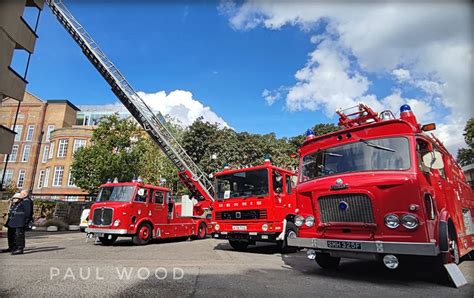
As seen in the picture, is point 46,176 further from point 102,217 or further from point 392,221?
point 392,221

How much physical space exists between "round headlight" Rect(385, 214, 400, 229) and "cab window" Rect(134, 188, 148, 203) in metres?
9.62

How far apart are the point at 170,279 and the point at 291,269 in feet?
9.24

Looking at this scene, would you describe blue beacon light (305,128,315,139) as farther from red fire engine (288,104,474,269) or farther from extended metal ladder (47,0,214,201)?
extended metal ladder (47,0,214,201)

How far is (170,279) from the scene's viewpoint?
5285 millimetres

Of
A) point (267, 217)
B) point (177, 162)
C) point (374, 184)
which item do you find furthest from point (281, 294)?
point (177, 162)

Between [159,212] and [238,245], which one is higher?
[159,212]

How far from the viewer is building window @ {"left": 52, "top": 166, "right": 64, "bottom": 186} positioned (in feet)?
136

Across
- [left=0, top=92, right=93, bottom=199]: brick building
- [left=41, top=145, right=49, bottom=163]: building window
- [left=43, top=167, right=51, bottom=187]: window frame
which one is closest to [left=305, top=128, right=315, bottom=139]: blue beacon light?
[left=0, top=92, right=93, bottom=199]: brick building

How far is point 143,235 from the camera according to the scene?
12164mm

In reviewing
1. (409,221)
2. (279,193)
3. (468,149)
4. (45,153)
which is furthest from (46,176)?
(468,149)

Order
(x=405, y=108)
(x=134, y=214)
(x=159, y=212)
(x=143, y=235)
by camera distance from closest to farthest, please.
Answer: (x=405, y=108), (x=134, y=214), (x=143, y=235), (x=159, y=212)

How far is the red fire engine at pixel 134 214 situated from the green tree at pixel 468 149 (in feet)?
84.8

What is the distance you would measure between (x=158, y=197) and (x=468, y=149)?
1410 inches

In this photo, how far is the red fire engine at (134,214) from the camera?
1148 centimetres
